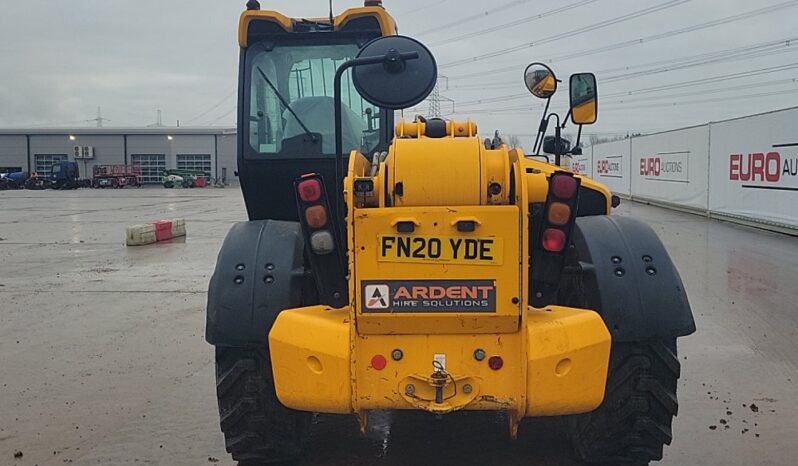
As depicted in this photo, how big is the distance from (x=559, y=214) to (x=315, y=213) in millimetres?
1064

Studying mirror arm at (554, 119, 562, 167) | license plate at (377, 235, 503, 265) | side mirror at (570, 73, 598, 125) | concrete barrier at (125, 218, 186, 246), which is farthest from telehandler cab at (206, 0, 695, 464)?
concrete barrier at (125, 218, 186, 246)

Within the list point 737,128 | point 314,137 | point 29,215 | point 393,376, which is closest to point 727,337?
point 314,137

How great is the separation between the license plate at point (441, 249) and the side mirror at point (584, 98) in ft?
5.66

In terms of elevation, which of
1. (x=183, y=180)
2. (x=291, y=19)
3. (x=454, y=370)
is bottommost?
(x=454, y=370)

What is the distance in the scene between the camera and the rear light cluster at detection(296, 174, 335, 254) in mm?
3375

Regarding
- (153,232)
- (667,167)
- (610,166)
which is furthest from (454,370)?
(610,166)

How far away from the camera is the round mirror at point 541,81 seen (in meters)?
4.59

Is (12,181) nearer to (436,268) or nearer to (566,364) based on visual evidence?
(436,268)

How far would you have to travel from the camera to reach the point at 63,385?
19.1 feet

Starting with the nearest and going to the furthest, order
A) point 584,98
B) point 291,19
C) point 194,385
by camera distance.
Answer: point 584,98 < point 291,19 < point 194,385

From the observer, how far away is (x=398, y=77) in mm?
3359

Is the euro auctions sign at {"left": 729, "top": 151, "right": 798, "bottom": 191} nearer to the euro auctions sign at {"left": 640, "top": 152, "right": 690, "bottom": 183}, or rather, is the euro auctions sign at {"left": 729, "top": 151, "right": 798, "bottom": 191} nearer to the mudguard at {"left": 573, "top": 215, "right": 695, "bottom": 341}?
the euro auctions sign at {"left": 640, "top": 152, "right": 690, "bottom": 183}

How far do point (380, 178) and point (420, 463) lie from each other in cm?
176

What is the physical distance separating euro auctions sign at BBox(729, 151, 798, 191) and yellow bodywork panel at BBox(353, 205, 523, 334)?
567 inches
